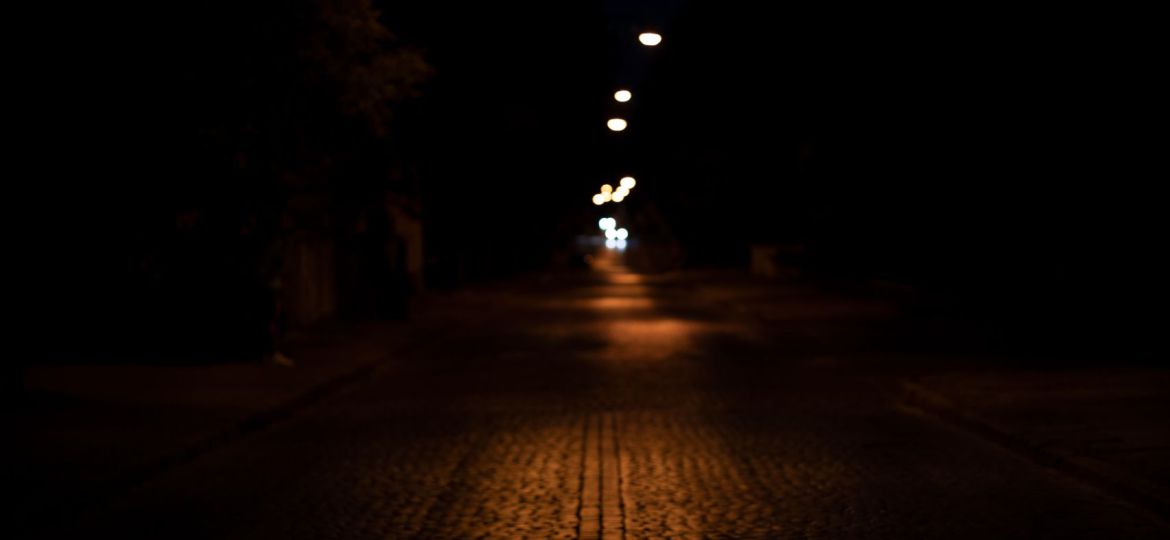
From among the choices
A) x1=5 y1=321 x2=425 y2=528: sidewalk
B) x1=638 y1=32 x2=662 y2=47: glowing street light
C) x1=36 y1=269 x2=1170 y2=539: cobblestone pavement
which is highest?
x1=638 y1=32 x2=662 y2=47: glowing street light

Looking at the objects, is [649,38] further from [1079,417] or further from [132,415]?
[1079,417]

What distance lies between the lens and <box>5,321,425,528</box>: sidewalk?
393 inches

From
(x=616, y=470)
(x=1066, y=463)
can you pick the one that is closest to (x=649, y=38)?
(x=616, y=470)

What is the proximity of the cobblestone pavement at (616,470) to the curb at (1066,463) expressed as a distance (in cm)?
16

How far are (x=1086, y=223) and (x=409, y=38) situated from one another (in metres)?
19.1

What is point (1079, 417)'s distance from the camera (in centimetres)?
1274

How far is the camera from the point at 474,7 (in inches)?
1738

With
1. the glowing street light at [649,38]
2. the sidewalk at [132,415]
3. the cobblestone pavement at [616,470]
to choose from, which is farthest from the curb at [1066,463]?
the glowing street light at [649,38]

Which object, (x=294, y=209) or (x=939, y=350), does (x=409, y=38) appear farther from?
(x=939, y=350)

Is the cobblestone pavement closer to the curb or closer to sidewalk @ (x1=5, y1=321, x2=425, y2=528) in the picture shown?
the curb

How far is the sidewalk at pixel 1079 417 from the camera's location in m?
9.88

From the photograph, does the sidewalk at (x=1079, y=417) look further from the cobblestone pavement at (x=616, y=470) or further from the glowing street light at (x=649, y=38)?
the glowing street light at (x=649, y=38)

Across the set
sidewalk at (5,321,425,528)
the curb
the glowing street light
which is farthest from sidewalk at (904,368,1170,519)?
the glowing street light

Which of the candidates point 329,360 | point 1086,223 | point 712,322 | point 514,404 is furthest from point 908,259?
point 514,404
